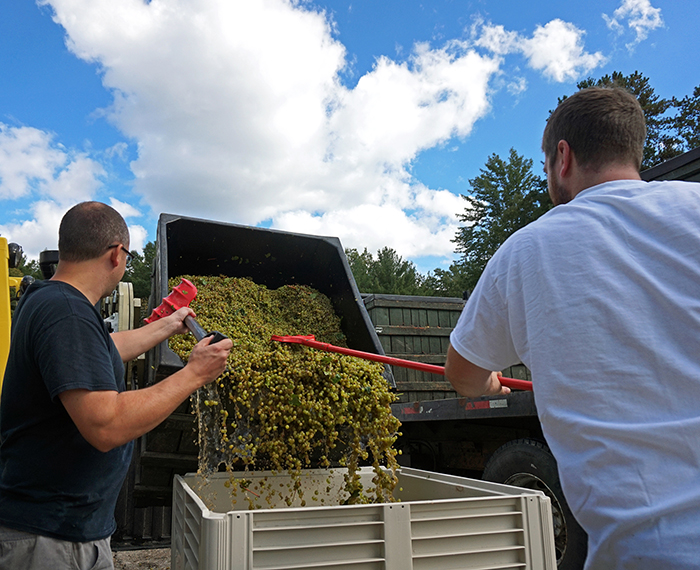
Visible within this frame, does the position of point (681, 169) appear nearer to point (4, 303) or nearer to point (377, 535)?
point (377, 535)

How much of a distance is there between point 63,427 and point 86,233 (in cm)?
61

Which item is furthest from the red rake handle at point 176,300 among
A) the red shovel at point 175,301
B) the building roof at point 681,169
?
the building roof at point 681,169

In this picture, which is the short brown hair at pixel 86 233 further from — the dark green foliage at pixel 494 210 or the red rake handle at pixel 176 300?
the dark green foliage at pixel 494 210

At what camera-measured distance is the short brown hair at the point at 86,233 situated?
5.98 feet

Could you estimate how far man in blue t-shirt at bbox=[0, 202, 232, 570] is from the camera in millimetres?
1538

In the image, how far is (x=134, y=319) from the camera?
13.3 ft

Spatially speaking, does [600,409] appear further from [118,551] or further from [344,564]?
[118,551]

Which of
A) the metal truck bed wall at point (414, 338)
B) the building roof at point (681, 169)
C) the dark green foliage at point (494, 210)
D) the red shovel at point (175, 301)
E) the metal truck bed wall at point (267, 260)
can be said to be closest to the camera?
the red shovel at point (175, 301)

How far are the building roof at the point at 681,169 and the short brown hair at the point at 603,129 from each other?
496 centimetres

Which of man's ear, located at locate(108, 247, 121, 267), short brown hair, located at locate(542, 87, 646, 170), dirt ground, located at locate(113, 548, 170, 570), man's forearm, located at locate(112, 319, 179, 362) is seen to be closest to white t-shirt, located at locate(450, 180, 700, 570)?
short brown hair, located at locate(542, 87, 646, 170)

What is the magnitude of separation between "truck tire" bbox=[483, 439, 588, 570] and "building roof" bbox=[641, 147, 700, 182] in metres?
3.66

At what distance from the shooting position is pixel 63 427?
5.36 ft

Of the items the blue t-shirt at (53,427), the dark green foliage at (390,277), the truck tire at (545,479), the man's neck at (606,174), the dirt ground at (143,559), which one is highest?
the dark green foliage at (390,277)

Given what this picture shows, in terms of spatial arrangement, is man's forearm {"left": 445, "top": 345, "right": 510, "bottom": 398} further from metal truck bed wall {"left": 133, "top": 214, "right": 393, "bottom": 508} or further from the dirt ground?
the dirt ground
